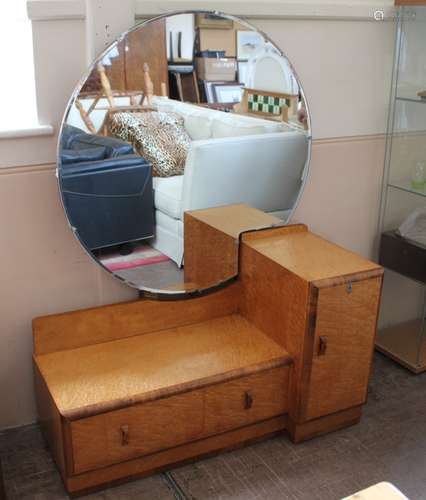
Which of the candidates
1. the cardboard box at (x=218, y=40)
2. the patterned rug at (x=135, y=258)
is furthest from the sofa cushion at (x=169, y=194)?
the cardboard box at (x=218, y=40)

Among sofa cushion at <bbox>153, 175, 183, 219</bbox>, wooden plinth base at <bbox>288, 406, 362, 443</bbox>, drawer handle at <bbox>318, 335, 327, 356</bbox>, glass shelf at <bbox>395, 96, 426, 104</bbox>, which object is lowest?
wooden plinth base at <bbox>288, 406, 362, 443</bbox>

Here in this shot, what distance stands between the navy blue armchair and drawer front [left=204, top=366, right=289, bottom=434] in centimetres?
53

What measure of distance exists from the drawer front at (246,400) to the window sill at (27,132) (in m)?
0.87

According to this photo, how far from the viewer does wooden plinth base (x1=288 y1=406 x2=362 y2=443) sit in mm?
2018

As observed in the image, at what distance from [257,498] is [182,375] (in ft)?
1.33

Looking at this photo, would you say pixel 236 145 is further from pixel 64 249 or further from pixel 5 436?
pixel 5 436

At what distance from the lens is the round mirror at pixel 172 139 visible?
1.82 metres

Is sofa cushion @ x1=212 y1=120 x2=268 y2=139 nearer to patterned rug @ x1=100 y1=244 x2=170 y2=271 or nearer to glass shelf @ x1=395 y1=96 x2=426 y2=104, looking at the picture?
patterned rug @ x1=100 y1=244 x2=170 y2=271

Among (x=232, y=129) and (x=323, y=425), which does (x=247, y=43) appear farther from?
(x=323, y=425)

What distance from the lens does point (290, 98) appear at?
2.13 m

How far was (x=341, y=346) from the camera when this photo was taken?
1.94m

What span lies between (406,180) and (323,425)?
1.03 m

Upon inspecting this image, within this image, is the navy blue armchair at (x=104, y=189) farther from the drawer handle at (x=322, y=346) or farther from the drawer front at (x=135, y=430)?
the drawer handle at (x=322, y=346)

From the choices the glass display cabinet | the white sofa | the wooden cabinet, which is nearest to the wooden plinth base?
the wooden cabinet
